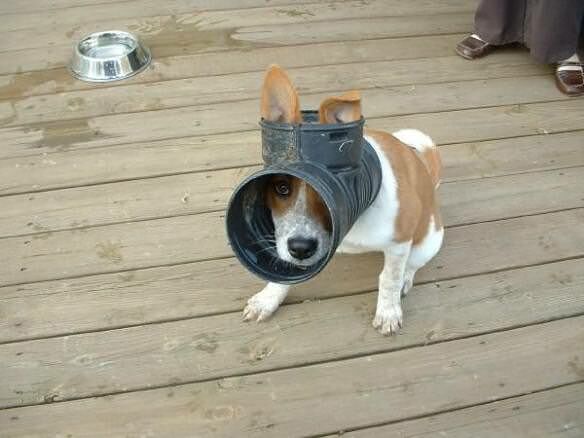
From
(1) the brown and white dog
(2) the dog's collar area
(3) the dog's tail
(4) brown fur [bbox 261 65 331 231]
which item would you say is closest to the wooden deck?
(1) the brown and white dog

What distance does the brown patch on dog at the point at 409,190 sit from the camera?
6.09 feet

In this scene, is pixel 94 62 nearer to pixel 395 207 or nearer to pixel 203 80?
pixel 203 80

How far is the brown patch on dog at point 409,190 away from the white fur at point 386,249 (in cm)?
2

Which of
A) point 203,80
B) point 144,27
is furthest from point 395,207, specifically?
point 144,27

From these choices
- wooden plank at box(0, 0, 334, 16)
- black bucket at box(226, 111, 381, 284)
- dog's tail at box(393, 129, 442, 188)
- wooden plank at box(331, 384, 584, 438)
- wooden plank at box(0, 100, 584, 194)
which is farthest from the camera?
wooden plank at box(0, 0, 334, 16)

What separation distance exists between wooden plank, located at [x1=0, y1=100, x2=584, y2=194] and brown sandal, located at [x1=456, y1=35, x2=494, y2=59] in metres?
0.57

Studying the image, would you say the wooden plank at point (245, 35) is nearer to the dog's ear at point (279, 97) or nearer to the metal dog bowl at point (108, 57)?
the metal dog bowl at point (108, 57)

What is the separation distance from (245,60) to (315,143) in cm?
221

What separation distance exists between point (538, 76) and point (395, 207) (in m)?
2.05

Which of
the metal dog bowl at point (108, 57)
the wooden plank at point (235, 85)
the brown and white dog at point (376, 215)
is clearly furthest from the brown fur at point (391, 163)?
the metal dog bowl at point (108, 57)

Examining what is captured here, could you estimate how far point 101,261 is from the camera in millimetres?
2367

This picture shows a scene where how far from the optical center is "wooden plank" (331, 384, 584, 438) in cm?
183

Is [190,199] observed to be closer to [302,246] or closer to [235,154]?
[235,154]

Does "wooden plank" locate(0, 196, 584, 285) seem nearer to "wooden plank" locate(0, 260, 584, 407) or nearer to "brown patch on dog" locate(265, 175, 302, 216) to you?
"wooden plank" locate(0, 260, 584, 407)
